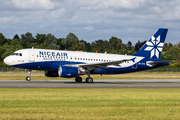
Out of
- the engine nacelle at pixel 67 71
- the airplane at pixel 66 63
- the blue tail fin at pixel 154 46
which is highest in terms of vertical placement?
the blue tail fin at pixel 154 46

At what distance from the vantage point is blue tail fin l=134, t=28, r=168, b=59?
44188 millimetres

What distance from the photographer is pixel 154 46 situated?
4441 cm

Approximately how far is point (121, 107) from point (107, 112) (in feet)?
5.93

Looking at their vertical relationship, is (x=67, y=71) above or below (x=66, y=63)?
below

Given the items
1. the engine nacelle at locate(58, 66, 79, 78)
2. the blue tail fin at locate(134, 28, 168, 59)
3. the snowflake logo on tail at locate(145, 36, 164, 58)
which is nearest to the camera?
the engine nacelle at locate(58, 66, 79, 78)

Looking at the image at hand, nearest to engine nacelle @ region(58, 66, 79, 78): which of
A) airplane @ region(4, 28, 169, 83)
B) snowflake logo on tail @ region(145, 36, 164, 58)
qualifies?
airplane @ region(4, 28, 169, 83)

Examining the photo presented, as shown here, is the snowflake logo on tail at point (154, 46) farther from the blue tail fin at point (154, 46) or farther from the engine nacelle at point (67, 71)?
the engine nacelle at point (67, 71)

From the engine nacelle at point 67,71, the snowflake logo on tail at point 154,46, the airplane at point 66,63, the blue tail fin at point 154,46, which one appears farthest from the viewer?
the snowflake logo on tail at point 154,46

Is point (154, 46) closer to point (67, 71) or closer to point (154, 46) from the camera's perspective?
point (154, 46)

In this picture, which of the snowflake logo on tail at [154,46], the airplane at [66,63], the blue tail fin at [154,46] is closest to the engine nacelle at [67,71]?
the airplane at [66,63]

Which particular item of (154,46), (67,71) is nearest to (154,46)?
(154,46)

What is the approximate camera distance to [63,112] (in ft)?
44.8

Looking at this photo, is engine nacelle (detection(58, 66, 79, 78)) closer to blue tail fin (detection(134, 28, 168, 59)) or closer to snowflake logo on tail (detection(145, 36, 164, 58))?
blue tail fin (detection(134, 28, 168, 59))

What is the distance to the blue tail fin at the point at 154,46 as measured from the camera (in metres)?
44.2
